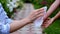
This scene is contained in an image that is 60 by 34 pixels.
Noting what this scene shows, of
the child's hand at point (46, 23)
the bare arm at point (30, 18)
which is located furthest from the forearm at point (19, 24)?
the child's hand at point (46, 23)

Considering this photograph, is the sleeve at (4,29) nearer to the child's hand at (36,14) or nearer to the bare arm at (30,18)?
the bare arm at (30,18)

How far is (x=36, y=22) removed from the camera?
2.89 metres

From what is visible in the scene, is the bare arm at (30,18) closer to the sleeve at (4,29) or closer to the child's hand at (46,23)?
the sleeve at (4,29)

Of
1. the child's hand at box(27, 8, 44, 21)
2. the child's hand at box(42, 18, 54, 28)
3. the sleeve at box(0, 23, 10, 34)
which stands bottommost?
the sleeve at box(0, 23, 10, 34)

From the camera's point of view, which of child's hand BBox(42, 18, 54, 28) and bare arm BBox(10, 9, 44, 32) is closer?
bare arm BBox(10, 9, 44, 32)

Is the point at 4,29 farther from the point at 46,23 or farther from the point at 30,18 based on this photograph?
the point at 46,23

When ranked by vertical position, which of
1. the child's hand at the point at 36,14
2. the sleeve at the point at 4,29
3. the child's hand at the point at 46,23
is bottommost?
the sleeve at the point at 4,29

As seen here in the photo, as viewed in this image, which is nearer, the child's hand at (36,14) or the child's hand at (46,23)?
the child's hand at (36,14)

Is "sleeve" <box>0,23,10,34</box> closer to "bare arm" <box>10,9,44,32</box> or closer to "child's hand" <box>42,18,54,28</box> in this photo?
"bare arm" <box>10,9,44,32</box>

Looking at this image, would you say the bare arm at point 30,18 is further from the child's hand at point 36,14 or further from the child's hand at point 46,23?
the child's hand at point 46,23

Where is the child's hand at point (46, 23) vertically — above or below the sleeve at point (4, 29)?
above

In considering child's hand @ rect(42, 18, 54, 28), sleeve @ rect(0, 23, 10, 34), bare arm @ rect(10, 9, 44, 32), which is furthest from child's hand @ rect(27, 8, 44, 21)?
child's hand @ rect(42, 18, 54, 28)

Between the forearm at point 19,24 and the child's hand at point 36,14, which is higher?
the child's hand at point 36,14

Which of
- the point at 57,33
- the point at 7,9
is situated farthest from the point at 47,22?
the point at 7,9
